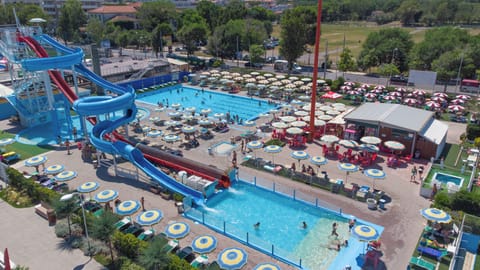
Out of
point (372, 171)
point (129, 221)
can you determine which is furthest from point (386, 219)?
point (129, 221)

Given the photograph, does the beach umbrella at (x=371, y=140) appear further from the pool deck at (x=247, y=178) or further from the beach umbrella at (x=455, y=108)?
the beach umbrella at (x=455, y=108)

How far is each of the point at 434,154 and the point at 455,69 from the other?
29.9m

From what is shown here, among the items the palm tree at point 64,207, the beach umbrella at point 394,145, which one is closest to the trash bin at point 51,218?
the palm tree at point 64,207

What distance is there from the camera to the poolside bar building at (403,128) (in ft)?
99.8

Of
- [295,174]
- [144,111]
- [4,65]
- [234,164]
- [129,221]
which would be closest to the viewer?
[129,221]

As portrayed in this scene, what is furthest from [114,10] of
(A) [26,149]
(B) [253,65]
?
(A) [26,149]

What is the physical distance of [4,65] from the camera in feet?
228

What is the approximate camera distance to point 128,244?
1848 centimetres

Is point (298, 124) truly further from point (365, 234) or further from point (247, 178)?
point (365, 234)

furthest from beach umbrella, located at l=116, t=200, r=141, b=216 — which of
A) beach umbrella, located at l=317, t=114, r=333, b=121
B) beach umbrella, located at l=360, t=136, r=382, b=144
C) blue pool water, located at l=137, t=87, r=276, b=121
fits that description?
blue pool water, located at l=137, t=87, r=276, b=121

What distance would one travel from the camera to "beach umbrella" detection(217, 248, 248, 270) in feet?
54.7

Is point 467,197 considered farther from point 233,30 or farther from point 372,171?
point 233,30

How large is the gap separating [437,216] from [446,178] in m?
9.55

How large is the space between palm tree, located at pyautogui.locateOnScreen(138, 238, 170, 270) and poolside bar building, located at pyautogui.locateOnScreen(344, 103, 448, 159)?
23.1 m
